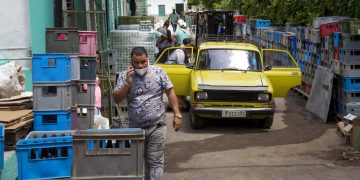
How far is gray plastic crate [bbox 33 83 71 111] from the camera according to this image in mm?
7457

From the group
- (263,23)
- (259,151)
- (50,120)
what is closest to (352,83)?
(259,151)

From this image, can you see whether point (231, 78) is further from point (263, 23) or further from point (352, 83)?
point (263, 23)

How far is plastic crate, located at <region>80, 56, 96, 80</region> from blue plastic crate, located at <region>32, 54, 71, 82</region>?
2.51 ft

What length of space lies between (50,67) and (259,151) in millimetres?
4016

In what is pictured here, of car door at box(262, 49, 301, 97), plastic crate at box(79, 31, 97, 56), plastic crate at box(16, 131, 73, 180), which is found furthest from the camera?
car door at box(262, 49, 301, 97)

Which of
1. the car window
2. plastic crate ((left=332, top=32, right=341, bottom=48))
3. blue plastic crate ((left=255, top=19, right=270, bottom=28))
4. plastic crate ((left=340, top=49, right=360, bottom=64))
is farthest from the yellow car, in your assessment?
blue plastic crate ((left=255, top=19, right=270, bottom=28))

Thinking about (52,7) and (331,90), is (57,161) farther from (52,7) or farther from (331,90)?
(331,90)

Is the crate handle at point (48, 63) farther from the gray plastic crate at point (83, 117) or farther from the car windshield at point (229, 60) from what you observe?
the car windshield at point (229, 60)

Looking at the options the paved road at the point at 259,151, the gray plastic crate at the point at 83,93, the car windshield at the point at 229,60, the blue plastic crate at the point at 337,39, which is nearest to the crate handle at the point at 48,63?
the gray plastic crate at the point at 83,93

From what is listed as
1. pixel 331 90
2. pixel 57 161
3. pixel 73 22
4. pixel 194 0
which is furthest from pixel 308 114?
pixel 194 0

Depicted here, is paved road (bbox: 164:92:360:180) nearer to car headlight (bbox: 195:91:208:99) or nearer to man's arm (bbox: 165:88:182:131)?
car headlight (bbox: 195:91:208:99)

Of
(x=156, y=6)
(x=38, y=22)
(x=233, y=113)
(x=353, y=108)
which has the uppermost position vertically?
(x=156, y=6)

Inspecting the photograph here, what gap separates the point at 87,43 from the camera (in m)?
8.72

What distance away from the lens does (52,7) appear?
10.9m
